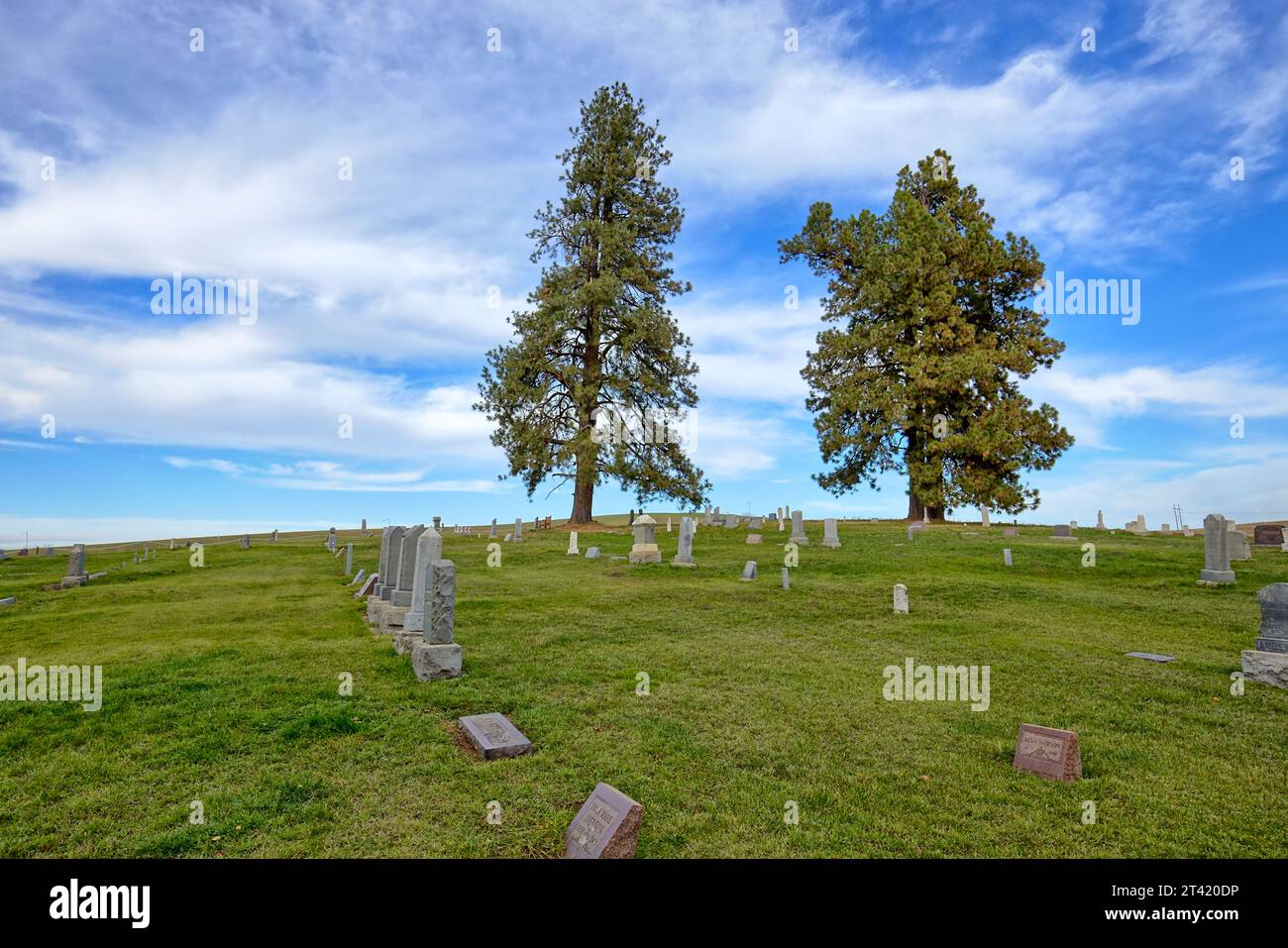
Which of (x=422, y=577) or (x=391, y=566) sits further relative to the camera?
(x=391, y=566)

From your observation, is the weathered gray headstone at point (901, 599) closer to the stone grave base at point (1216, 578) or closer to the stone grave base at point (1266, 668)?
the stone grave base at point (1266, 668)

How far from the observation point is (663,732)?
22.9 ft

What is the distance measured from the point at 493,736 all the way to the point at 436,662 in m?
2.68

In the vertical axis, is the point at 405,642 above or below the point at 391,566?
below

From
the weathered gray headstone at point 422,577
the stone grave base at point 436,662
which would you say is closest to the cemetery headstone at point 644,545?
the weathered gray headstone at point 422,577

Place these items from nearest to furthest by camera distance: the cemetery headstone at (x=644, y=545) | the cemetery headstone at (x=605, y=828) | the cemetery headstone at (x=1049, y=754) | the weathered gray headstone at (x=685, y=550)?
the cemetery headstone at (x=605, y=828) → the cemetery headstone at (x=1049, y=754) → the weathered gray headstone at (x=685, y=550) → the cemetery headstone at (x=644, y=545)

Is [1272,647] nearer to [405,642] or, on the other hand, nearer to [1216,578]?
[1216,578]

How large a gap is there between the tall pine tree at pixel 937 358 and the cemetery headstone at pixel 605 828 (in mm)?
30813

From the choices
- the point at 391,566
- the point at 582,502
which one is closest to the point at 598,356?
the point at 582,502

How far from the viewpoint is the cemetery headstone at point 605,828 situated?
4.32 metres

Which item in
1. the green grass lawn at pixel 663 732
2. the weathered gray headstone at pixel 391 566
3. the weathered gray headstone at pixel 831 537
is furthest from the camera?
the weathered gray headstone at pixel 831 537

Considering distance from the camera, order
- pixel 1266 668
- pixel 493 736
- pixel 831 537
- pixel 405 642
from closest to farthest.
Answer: pixel 493 736
pixel 1266 668
pixel 405 642
pixel 831 537
